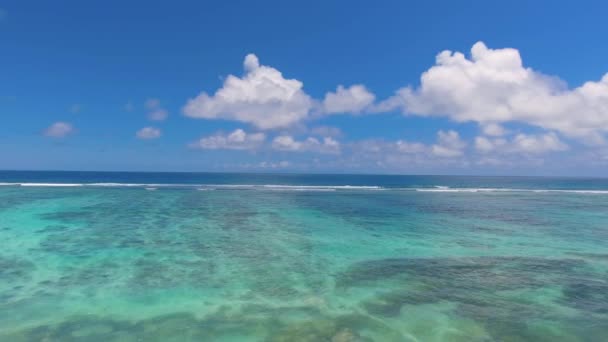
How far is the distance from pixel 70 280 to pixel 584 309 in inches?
627

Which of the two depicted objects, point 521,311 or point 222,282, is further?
point 222,282

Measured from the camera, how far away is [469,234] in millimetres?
21375

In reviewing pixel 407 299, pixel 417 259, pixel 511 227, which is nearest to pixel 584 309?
pixel 407 299

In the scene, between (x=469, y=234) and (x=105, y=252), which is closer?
(x=105, y=252)

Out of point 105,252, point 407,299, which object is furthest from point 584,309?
point 105,252

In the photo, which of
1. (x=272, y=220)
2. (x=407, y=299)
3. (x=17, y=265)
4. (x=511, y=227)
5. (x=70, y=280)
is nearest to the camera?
(x=407, y=299)

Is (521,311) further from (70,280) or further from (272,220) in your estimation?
(272,220)

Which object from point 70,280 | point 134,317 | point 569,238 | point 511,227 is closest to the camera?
point 134,317

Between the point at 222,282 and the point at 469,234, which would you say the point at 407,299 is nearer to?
the point at 222,282

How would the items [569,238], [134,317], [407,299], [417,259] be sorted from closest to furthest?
1. [134,317]
2. [407,299]
3. [417,259]
4. [569,238]

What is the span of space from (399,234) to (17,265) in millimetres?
18338

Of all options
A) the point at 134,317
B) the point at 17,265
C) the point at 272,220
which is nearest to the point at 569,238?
the point at 272,220

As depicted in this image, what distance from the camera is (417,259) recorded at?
607 inches

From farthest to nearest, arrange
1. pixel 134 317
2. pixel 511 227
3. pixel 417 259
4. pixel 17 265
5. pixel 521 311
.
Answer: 1. pixel 511 227
2. pixel 417 259
3. pixel 17 265
4. pixel 521 311
5. pixel 134 317
